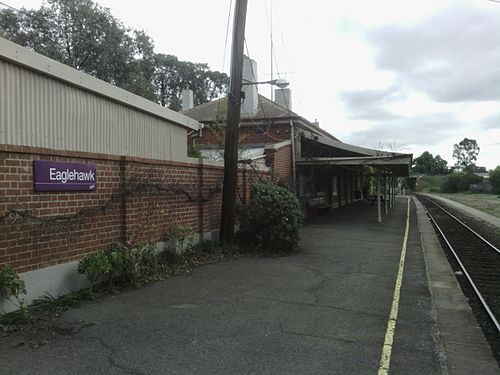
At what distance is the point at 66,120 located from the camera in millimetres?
7629

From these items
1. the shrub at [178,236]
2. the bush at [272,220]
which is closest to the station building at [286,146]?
the bush at [272,220]

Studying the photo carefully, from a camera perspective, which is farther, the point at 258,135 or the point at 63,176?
the point at 258,135

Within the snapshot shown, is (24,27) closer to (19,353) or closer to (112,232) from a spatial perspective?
(112,232)

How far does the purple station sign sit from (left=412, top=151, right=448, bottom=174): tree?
164205 millimetres

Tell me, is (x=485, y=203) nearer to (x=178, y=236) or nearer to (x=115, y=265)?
(x=178, y=236)

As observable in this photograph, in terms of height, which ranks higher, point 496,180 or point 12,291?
point 496,180

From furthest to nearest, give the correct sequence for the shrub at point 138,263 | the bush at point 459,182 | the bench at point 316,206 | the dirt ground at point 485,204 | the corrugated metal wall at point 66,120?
1. the bush at point 459,182
2. the dirt ground at point 485,204
3. the bench at point 316,206
4. the shrub at point 138,263
5. the corrugated metal wall at point 66,120

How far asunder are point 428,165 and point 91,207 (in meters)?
169

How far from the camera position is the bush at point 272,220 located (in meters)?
11.1

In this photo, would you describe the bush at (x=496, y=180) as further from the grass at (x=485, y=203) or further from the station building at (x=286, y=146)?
the station building at (x=286, y=146)

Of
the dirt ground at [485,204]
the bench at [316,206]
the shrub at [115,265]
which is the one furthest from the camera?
the dirt ground at [485,204]

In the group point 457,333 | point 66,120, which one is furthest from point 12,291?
point 457,333

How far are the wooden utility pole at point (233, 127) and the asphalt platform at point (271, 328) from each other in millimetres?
2235

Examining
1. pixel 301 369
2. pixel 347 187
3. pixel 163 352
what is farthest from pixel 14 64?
pixel 347 187
